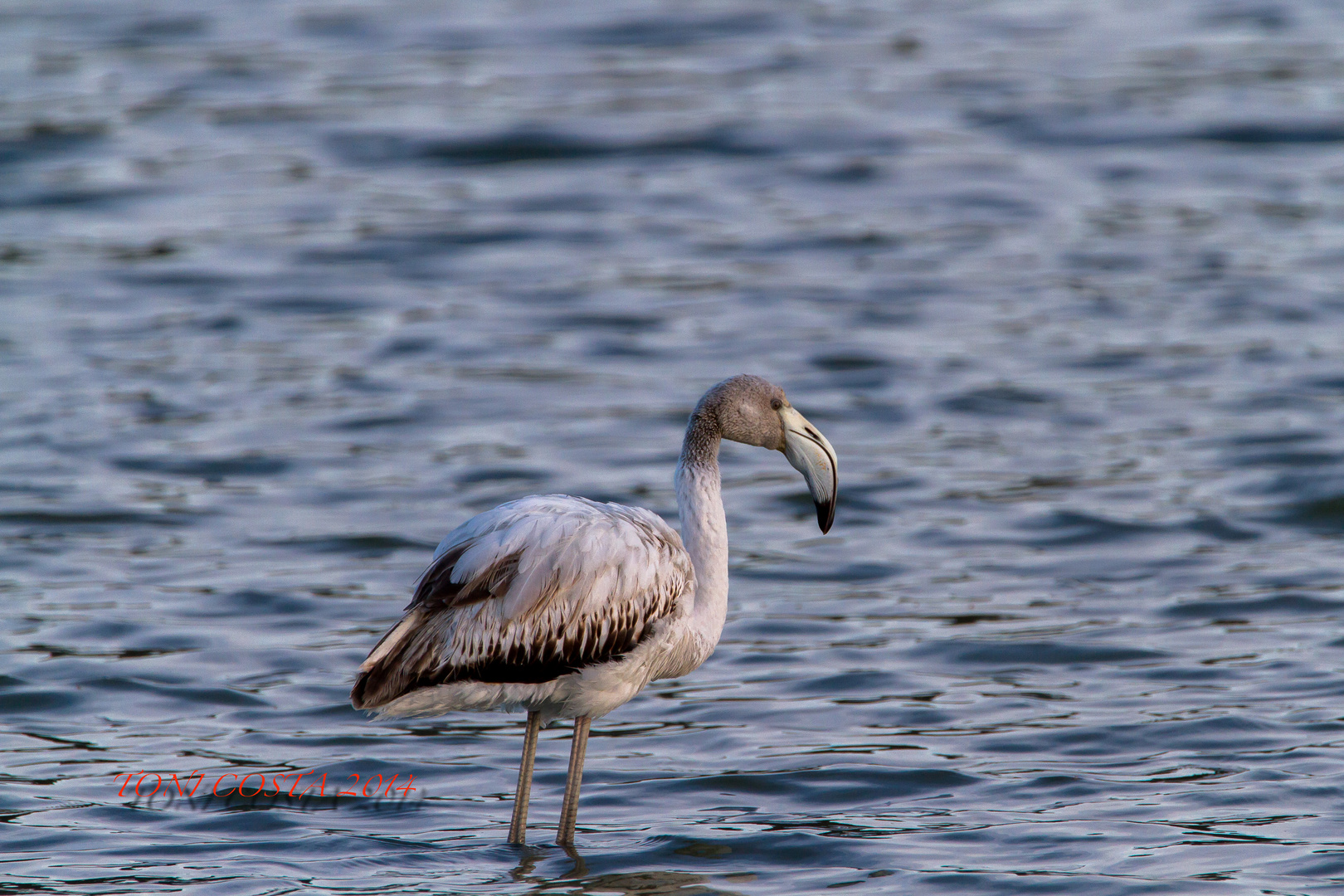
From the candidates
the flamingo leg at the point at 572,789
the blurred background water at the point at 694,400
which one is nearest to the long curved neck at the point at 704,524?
the flamingo leg at the point at 572,789

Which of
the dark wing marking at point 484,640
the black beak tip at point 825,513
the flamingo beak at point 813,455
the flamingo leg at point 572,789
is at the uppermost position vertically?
the flamingo beak at point 813,455

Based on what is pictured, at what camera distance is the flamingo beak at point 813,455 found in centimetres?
791

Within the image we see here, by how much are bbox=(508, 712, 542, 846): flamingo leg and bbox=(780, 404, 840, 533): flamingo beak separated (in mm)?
1543

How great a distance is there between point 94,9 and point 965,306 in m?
14.3

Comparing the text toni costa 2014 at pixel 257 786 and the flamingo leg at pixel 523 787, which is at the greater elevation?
the flamingo leg at pixel 523 787

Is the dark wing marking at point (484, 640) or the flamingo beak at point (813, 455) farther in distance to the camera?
the flamingo beak at point (813, 455)

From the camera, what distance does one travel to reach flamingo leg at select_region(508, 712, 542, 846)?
748 cm

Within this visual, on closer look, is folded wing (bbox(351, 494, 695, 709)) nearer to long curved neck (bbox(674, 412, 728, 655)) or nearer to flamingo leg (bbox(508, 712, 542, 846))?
long curved neck (bbox(674, 412, 728, 655))

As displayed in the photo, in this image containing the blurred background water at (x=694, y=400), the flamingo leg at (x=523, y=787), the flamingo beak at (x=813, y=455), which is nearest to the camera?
the flamingo leg at (x=523, y=787)

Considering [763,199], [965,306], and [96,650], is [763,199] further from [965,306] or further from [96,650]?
[96,650]

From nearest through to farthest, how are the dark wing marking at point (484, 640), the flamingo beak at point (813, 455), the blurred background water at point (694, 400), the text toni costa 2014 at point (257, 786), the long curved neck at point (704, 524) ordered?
the dark wing marking at point (484, 640) < the long curved neck at point (704, 524) < the flamingo beak at point (813, 455) < the blurred background water at point (694, 400) < the text toni costa 2014 at point (257, 786)

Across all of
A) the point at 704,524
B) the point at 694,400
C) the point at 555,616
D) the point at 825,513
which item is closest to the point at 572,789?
the point at 555,616

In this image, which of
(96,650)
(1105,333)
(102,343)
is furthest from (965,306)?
(96,650)

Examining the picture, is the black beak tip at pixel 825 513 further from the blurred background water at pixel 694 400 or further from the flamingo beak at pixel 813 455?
the blurred background water at pixel 694 400
